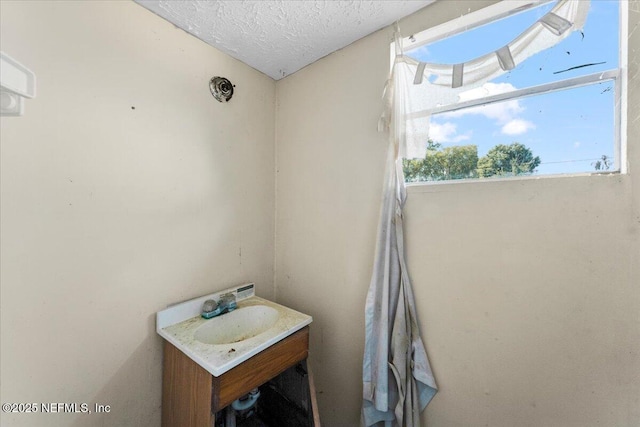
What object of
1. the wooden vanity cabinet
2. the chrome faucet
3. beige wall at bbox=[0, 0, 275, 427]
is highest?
beige wall at bbox=[0, 0, 275, 427]

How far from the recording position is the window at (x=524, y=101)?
0.75 m

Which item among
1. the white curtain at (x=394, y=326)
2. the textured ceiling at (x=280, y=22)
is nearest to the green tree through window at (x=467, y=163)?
the white curtain at (x=394, y=326)

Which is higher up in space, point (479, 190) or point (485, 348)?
point (479, 190)

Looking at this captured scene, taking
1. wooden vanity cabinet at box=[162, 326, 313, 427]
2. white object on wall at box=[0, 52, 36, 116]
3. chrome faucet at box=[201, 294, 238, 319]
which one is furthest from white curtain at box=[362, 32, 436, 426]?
white object on wall at box=[0, 52, 36, 116]

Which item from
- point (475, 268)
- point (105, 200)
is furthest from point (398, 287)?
point (105, 200)

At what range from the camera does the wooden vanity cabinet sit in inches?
31.9

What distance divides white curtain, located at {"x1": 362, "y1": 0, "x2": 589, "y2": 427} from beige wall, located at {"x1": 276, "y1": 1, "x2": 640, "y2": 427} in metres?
0.07

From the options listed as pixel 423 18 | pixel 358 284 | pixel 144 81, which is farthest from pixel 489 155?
pixel 144 81

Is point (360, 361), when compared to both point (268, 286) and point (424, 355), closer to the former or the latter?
point (424, 355)

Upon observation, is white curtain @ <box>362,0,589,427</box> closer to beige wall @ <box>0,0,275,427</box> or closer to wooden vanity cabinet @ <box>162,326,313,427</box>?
wooden vanity cabinet @ <box>162,326,313,427</box>

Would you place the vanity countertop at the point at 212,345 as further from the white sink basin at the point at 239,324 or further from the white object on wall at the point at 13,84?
the white object on wall at the point at 13,84

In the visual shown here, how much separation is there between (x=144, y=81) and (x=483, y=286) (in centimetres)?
169

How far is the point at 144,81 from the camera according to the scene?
3.34ft

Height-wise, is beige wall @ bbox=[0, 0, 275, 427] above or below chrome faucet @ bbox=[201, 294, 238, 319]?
above
